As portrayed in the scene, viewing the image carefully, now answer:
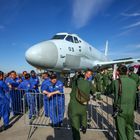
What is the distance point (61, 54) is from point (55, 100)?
6.24 metres

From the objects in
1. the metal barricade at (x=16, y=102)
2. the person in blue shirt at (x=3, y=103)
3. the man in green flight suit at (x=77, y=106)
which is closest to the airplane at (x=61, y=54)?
the metal barricade at (x=16, y=102)

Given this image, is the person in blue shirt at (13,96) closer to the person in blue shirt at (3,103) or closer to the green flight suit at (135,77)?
the person in blue shirt at (3,103)

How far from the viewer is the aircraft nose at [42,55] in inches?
455

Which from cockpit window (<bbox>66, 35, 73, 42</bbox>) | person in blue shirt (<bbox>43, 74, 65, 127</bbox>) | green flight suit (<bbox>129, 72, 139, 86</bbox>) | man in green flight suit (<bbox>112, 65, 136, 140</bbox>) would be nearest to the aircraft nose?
cockpit window (<bbox>66, 35, 73, 42</bbox>)

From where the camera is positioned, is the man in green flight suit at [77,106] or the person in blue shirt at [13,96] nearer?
the man in green flight suit at [77,106]

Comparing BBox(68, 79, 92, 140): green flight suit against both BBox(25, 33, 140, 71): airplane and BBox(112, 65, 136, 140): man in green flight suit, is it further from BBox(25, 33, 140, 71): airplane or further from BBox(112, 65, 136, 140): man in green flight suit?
BBox(25, 33, 140, 71): airplane

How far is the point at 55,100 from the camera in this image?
7.06 meters

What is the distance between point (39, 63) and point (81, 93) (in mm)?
7109

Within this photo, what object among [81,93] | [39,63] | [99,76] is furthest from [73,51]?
[81,93]

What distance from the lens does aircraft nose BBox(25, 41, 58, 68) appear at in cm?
1155

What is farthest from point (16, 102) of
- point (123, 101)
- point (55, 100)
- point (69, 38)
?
point (69, 38)

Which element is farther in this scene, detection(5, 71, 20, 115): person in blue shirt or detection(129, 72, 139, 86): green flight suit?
detection(5, 71, 20, 115): person in blue shirt

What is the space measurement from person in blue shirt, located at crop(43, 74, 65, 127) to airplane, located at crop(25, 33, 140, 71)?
15.3 feet

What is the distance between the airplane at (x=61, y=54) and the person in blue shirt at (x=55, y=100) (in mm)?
4671
